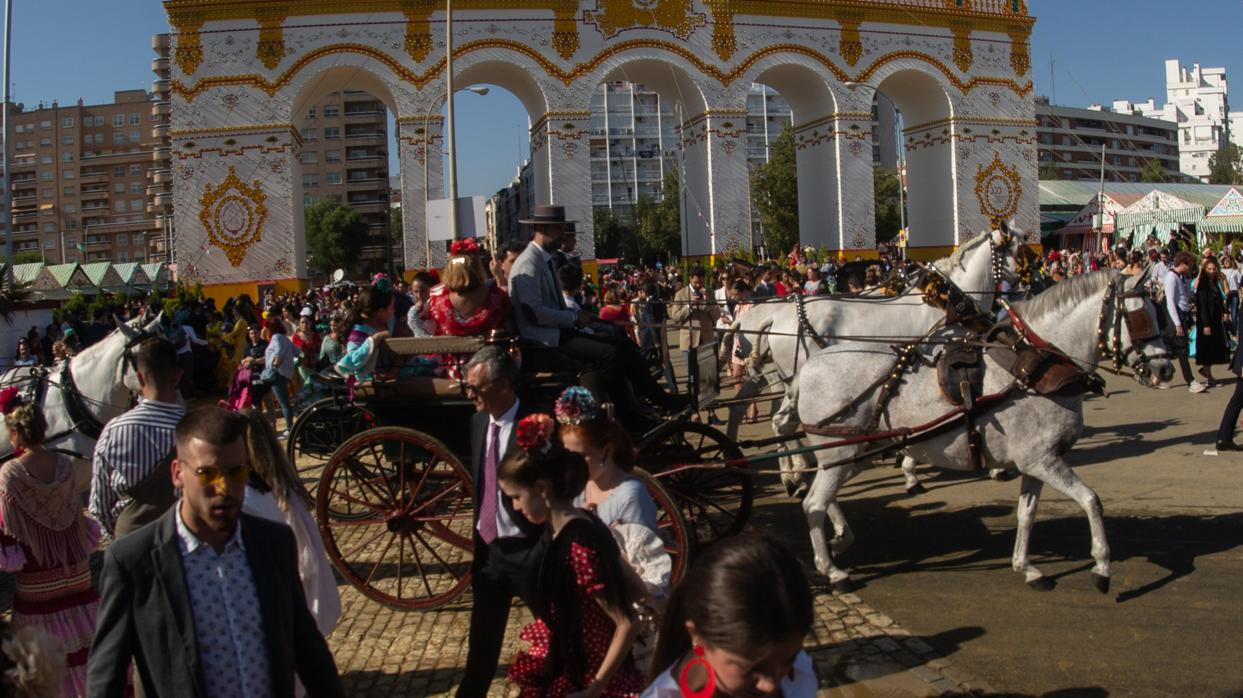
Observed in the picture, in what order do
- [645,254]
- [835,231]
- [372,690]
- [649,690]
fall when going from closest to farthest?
[649,690]
[372,690]
[835,231]
[645,254]

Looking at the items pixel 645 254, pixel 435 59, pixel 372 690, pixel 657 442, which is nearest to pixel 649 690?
pixel 372 690

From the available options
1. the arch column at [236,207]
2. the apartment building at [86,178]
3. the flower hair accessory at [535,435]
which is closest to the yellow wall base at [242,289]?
the arch column at [236,207]

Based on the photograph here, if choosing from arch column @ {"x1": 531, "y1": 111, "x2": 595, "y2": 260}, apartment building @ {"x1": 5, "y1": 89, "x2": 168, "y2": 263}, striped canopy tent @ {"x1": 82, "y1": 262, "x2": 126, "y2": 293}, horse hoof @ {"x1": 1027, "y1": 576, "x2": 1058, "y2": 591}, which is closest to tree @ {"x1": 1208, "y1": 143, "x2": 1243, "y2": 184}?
arch column @ {"x1": 531, "y1": 111, "x2": 595, "y2": 260}

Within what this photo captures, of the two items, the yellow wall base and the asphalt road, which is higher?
the yellow wall base

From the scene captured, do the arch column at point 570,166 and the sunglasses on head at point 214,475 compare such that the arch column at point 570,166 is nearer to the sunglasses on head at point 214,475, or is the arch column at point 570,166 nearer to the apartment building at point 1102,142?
the sunglasses on head at point 214,475

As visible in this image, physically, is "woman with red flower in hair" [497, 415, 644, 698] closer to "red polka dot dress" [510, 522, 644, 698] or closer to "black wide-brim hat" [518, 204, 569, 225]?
"red polka dot dress" [510, 522, 644, 698]

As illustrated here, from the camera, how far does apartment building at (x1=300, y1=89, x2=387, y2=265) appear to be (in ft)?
264

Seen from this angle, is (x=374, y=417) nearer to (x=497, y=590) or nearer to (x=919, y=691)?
(x=497, y=590)

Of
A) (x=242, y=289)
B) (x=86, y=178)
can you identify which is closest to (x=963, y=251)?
(x=242, y=289)

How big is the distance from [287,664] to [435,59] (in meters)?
24.1

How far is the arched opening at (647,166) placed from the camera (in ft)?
90.3

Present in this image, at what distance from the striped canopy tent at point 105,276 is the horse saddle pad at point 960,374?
46.3 metres

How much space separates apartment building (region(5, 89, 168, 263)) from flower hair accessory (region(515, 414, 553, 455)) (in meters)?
129

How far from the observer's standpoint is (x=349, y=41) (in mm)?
24953
